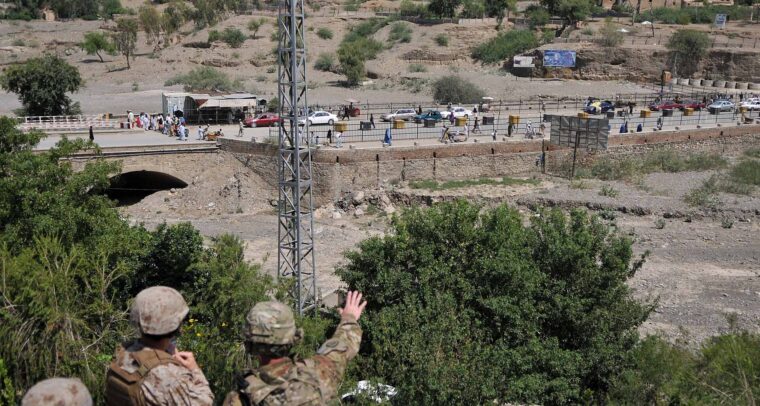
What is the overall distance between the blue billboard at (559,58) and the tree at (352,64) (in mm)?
13679

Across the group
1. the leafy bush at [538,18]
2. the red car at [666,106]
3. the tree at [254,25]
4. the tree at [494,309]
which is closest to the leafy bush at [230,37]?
the tree at [254,25]

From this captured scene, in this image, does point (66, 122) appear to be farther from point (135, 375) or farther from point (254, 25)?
point (135, 375)

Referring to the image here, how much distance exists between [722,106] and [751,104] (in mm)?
2122

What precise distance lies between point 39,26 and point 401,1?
35620mm

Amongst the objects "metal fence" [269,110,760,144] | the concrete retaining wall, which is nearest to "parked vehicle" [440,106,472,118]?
"metal fence" [269,110,760,144]

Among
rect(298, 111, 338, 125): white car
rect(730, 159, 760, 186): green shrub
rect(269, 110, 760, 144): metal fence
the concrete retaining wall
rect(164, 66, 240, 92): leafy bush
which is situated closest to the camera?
the concrete retaining wall

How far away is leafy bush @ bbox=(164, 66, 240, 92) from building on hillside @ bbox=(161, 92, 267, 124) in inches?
457

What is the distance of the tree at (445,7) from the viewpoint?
225ft

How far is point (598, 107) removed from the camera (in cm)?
4572

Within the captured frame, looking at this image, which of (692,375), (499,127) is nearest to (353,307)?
(692,375)

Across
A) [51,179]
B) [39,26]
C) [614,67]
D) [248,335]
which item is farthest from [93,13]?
[248,335]

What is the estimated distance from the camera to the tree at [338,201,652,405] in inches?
456

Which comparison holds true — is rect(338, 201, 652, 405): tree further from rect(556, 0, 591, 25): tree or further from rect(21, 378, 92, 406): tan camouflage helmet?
rect(556, 0, 591, 25): tree

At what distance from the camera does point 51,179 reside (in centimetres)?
1524
